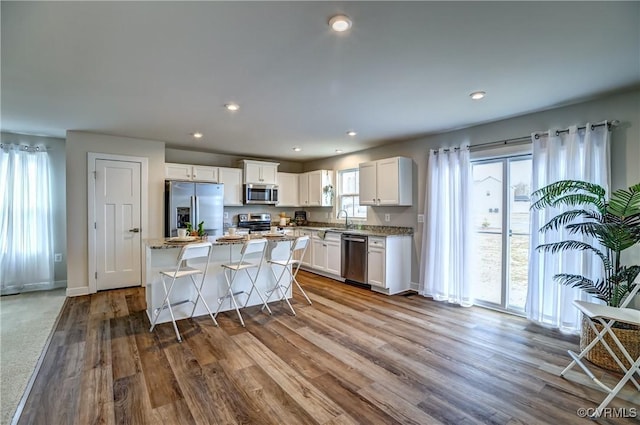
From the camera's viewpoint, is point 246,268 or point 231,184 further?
point 231,184

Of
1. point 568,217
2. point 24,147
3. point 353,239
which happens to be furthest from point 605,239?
point 24,147

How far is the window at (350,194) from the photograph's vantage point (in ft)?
19.8

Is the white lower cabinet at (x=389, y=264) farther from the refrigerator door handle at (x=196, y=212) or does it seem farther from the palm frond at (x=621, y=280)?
the refrigerator door handle at (x=196, y=212)

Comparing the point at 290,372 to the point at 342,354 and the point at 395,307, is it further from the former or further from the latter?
the point at 395,307

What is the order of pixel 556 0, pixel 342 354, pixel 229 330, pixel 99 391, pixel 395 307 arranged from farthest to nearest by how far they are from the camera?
pixel 395 307 < pixel 229 330 < pixel 342 354 < pixel 99 391 < pixel 556 0

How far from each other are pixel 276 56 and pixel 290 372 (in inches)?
98.0

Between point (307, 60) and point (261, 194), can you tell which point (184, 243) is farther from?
point (261, 194)

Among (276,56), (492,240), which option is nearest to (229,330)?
(276,56)

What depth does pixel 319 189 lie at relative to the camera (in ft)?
21.3

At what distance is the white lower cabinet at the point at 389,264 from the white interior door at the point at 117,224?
387cm

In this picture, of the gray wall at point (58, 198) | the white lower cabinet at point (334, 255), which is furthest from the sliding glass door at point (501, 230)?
the gray wall at point (58, 198)

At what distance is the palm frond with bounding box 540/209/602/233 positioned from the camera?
2.77 meters

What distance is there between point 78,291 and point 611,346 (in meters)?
6.49

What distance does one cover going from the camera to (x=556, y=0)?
1.63m
